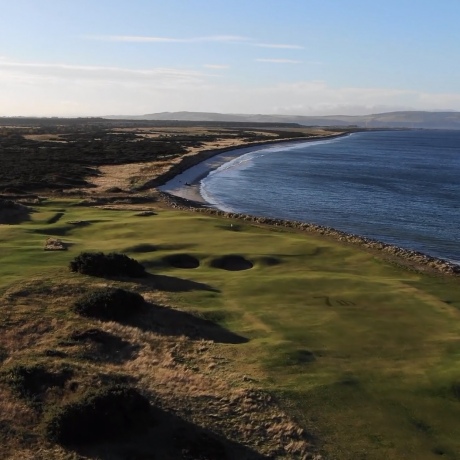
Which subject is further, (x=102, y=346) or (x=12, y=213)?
(x=12, y=213)

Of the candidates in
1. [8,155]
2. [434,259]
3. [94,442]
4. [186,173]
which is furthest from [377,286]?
[8,155]

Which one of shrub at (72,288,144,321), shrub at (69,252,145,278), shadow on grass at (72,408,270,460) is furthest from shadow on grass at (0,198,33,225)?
shadow on grass at (72,408,270,460)

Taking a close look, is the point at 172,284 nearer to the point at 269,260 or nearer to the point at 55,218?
the point at 269,260

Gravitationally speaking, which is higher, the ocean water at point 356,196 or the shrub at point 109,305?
the shrub at point 109,305

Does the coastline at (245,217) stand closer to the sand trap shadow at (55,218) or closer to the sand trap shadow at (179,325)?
the sand trap shadow at (55,218)

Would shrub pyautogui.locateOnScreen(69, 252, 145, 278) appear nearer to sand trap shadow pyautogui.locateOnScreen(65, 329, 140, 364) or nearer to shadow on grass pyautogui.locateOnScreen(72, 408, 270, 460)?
sand trap shadow pyautogui.locateOnScreen(65, 329, 140, 364)

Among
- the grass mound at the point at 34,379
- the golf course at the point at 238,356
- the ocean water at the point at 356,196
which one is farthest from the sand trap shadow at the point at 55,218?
the grass mound at the point at 34,379

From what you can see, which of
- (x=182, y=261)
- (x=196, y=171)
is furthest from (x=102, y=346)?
(x=196, y=171)
